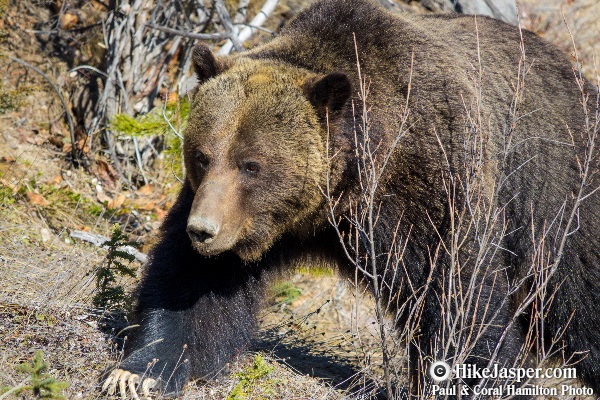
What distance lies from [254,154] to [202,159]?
37cm

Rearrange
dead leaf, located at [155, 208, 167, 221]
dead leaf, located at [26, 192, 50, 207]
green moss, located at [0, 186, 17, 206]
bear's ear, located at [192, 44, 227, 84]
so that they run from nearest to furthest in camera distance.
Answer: bear's ear, located at [192, 44, 227, 84]
green moss, located at [0, 186, 17, 206]
dead leaf, located at [26, 192, 50, 207]
dead leaf, located at [155, 208, 167, 221]

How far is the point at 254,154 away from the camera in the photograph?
16.2 feet

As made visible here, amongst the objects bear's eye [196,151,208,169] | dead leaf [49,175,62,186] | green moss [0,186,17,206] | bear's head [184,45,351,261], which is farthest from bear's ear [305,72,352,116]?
dead leaf [49,175,62,186]

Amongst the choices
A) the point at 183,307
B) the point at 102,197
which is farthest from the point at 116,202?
the point at 183,307

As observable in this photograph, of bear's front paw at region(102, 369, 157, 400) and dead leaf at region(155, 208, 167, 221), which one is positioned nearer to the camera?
bear's front paw at region(102, 369, 157, 400)

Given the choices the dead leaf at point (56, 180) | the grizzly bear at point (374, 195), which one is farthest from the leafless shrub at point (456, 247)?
the dead leaf at point (56, 180)

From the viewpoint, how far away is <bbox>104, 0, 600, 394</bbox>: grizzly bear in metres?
4.96

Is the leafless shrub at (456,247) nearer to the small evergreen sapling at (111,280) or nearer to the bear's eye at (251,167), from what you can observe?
the bear's eye at (251,167)

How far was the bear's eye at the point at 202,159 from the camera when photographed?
501cm

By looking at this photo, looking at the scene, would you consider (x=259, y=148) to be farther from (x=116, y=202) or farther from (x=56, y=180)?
(x=56, y=180)

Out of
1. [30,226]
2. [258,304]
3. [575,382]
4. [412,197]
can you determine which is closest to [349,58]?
[412,197]

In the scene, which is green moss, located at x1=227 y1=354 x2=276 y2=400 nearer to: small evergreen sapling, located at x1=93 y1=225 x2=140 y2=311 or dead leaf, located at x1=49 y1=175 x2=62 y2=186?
small evergreen sapling, located at x1=93 y1=225 x2=140 y2=311

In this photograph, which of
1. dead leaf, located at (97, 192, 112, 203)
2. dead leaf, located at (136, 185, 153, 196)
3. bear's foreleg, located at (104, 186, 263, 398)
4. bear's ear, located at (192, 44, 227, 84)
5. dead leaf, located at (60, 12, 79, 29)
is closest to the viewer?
bear's ear, located at (192, 44, 227, 84)

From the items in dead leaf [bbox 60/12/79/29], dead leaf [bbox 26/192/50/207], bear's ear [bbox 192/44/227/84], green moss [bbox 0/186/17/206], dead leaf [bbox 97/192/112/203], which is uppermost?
bear's ear [bbox 192/44/227/84]
